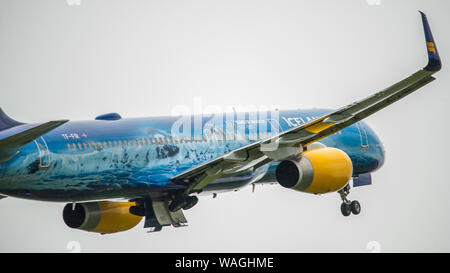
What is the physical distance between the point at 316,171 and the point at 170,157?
543cm

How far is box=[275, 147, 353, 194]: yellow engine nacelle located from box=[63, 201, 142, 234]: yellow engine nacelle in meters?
8.18

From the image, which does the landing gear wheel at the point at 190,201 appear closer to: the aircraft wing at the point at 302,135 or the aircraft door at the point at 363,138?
the aircraft wing at the point at 302,135

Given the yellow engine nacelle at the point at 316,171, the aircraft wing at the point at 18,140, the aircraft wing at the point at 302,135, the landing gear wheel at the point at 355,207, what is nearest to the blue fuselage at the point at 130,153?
the aircraft wing at the point at 18,140

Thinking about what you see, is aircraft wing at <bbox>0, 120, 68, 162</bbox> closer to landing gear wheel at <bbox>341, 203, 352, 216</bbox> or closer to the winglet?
the winglet

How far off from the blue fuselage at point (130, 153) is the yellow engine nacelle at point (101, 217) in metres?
3.51

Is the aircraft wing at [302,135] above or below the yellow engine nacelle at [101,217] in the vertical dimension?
above

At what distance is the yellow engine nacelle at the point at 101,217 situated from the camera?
34969mm

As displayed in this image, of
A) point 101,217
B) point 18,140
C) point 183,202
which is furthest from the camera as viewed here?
point 101,217

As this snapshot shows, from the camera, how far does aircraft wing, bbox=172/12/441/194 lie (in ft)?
86.3

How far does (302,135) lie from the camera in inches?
1137

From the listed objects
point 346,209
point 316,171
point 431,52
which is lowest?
point 316,171

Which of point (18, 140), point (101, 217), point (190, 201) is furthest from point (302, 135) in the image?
point (101, 217)

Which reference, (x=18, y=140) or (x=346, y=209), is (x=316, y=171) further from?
(x=18, y=140)

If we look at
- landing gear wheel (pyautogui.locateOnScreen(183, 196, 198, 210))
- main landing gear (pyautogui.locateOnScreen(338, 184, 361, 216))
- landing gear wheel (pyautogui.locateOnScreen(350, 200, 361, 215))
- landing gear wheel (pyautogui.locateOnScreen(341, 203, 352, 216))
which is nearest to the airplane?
landing gear wheel (pyautogui.locateOnScreen(183, 196, 198, 210))
